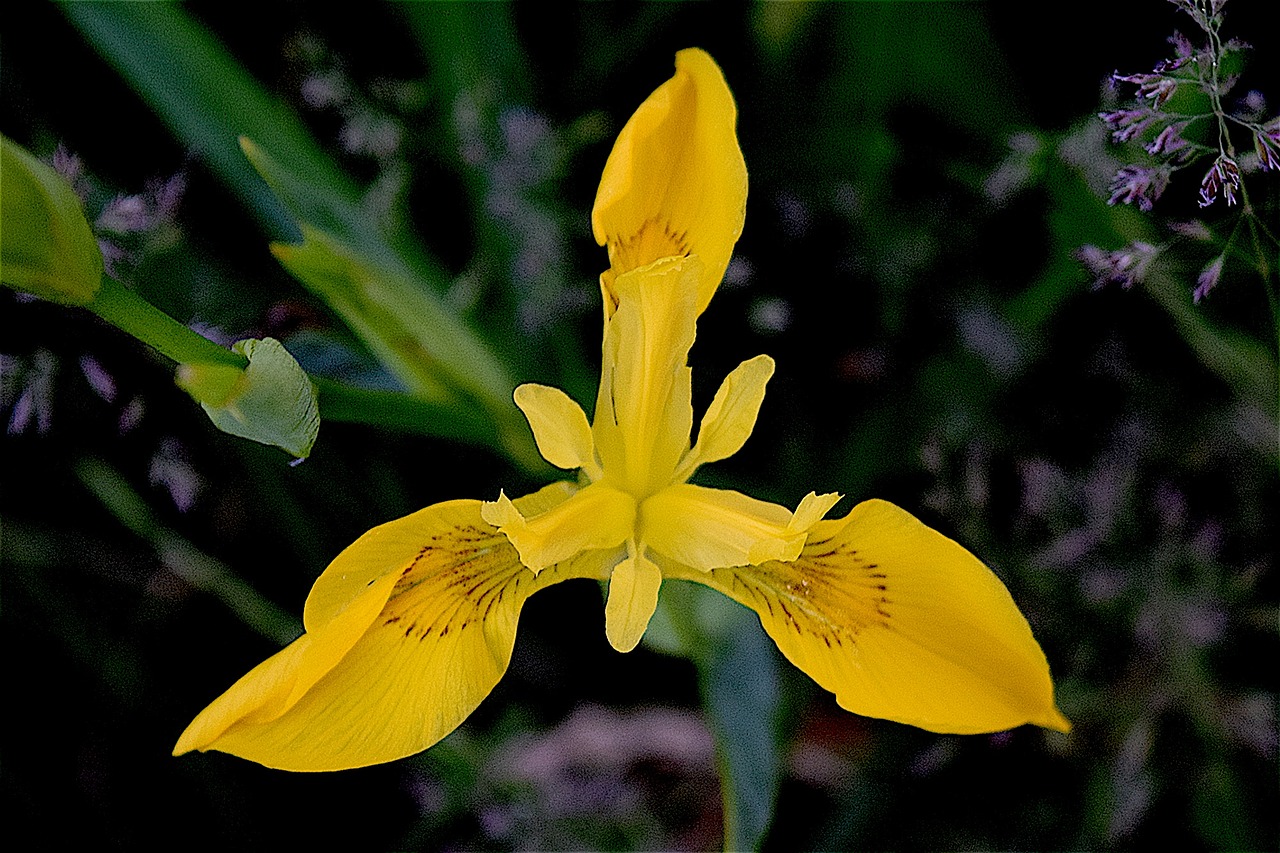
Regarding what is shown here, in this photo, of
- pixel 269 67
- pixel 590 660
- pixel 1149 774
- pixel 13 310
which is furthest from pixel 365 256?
pixel 1149 774

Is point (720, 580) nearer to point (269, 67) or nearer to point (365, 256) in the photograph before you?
point (365, 256)

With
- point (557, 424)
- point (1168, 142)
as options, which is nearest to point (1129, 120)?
point (1168, 142)

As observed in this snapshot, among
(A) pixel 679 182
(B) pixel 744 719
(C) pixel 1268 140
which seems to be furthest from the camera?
(B) pixel 744 719

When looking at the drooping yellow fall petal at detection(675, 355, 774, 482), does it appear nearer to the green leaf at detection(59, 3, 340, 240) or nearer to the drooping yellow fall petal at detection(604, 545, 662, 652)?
the drooping yellow fall petal at detection(604, 545, 662, 652)

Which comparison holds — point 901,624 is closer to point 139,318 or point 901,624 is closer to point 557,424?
point 557,424

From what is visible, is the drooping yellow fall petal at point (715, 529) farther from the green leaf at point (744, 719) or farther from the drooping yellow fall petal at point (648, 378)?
the green leaf at point (744, 719)


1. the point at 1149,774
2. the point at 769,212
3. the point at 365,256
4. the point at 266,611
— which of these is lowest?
the point at 1149,774
